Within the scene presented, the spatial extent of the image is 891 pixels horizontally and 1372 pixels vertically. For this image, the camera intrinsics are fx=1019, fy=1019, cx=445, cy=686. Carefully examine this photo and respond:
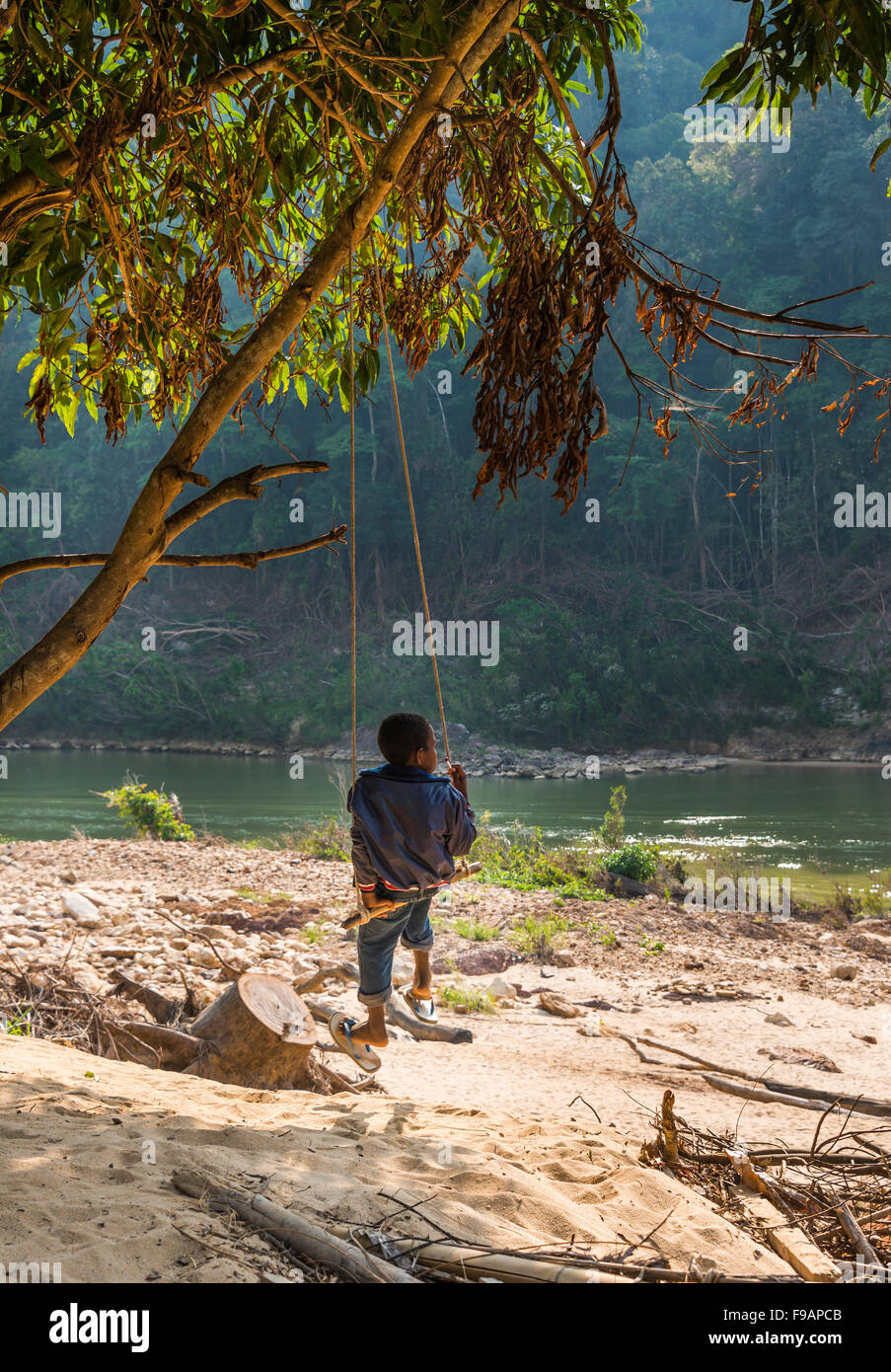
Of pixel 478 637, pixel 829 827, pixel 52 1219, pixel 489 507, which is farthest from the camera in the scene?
pixel 489 507

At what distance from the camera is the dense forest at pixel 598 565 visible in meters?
30.8

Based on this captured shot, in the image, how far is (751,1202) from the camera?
125 inches

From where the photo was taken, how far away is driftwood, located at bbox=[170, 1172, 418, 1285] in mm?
2117

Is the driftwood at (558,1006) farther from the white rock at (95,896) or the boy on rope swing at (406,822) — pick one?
the white rock at (95,896)

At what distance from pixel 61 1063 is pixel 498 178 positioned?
3.52 m

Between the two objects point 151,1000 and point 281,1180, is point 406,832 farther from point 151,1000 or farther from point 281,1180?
point 151,1000

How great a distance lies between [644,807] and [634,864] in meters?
7.79

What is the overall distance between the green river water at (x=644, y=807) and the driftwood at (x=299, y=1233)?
967 centimetres

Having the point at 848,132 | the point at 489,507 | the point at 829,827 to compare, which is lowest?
the point at 829,827

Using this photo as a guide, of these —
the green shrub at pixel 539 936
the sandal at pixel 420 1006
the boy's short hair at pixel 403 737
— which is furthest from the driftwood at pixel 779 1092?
the boy's short hair at pixel 403 737

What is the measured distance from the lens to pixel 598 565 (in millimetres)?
35688
